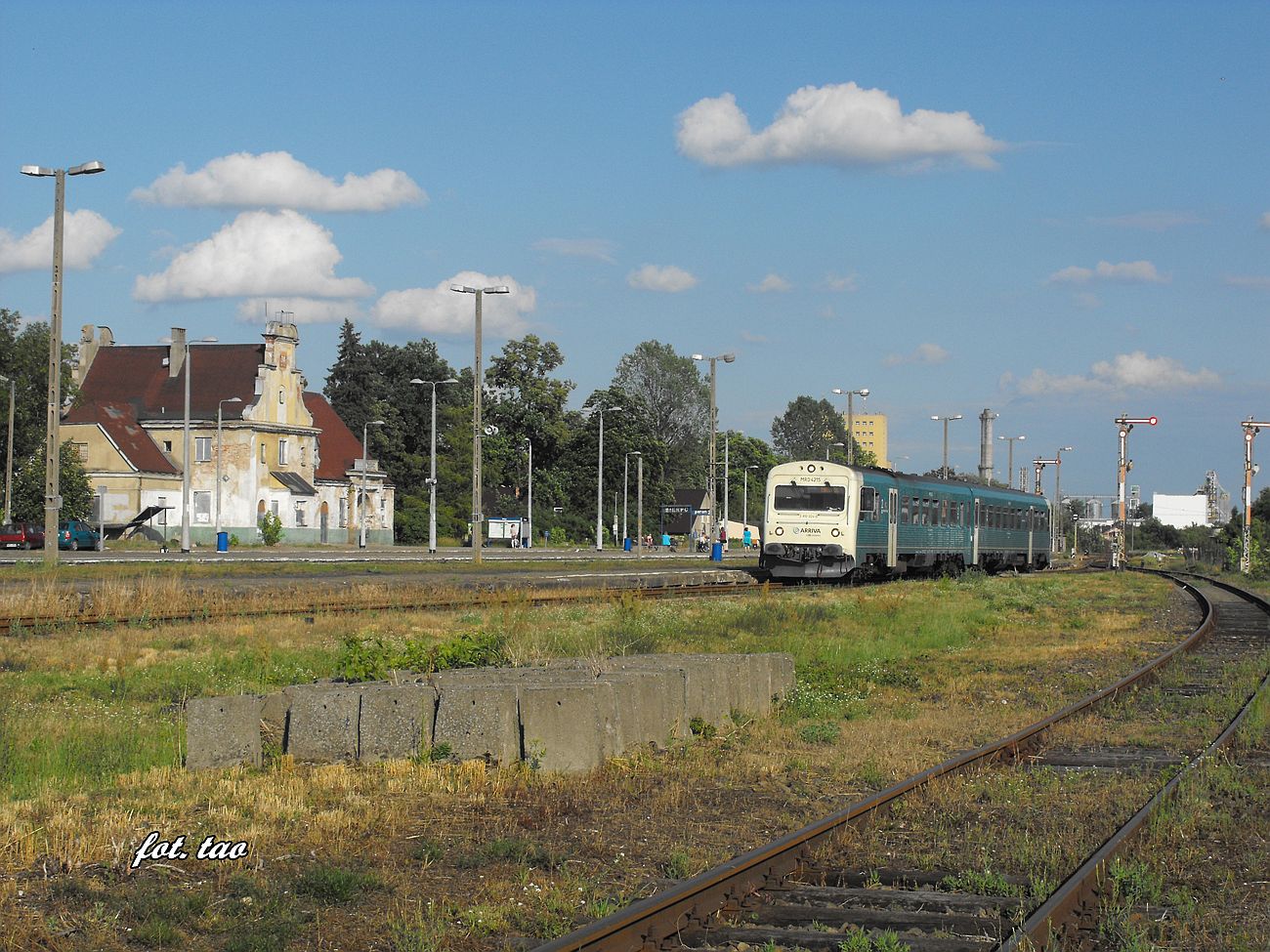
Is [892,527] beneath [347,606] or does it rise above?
above

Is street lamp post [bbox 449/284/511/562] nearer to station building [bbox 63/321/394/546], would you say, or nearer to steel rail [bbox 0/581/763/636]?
steel rail [bbox 0/581/763/636]

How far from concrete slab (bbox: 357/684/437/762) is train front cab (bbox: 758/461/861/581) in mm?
27137

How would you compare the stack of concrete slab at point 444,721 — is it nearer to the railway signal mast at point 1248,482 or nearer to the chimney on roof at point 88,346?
the railway signal mast at point 1248,482

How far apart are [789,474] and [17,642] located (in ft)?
80.5

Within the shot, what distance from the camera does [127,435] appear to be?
276 ft

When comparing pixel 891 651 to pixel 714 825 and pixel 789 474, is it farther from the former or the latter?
pixel 789 474

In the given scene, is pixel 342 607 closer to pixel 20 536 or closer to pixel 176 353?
pixel 20 536

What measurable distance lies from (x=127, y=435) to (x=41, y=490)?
13.0 m

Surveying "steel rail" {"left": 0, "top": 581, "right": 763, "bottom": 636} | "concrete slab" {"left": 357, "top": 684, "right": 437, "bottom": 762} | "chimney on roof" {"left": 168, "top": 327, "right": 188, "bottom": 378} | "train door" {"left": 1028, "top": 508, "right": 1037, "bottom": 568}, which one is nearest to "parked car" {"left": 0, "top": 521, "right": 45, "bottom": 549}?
"chimney on roof" {"left": 168, "top": 327, "right": 188, "bottom": 378}

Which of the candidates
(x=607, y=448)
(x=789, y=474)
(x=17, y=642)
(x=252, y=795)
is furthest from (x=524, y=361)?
(x=252, y=795)

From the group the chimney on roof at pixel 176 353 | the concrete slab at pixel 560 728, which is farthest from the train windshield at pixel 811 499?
the chimney on roof at pixel 176 353

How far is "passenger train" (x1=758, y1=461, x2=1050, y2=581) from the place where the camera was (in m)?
37.5

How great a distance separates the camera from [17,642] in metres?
17.6

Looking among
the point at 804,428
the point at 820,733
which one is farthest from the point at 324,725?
the point at 804,428
